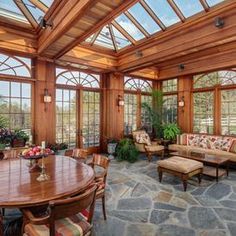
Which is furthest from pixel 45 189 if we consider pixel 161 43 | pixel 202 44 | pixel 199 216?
pixel 161 43

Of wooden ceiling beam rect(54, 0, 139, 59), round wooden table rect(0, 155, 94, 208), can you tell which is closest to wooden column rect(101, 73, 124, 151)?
wooden ceiling beam rect(54, 0, 139, 59)

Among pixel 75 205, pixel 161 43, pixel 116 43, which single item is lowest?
pixel 75 205

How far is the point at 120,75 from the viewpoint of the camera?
7238 mm

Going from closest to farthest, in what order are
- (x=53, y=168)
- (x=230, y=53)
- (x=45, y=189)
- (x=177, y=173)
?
(x=45, y=189) → (x=53, y=168) → (x=177, y=173) → (x=230, y=53)

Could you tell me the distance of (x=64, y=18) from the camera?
11.5 ft

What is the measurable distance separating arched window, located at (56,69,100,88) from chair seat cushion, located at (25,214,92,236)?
15.6ft

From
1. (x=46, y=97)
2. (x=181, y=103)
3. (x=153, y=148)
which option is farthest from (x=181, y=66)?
(x=46, y=97)

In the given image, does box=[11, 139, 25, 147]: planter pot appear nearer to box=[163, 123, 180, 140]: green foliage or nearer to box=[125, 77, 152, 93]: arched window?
box=[125, 77, 152, 93]: arched window

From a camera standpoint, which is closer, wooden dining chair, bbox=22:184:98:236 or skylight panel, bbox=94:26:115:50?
wooden dining chair, bbox=22:184:98:236

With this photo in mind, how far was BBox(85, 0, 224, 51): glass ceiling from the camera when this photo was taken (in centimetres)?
419

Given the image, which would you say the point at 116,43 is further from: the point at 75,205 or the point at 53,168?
the point at 75,205

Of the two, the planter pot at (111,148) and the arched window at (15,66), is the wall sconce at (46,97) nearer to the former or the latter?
the arched window at (15,66)

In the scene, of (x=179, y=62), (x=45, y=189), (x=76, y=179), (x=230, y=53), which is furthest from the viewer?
(x=179, y=62)

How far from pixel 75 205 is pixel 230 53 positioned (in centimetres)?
616
